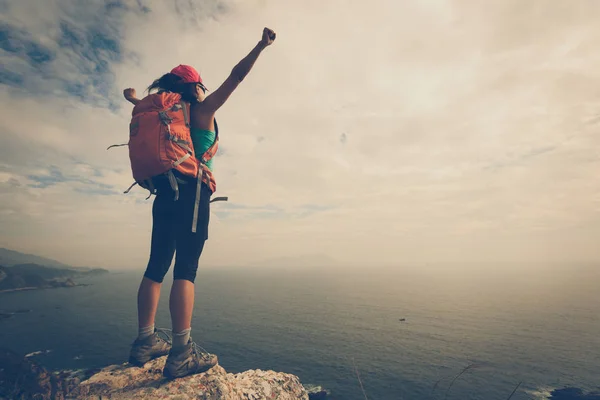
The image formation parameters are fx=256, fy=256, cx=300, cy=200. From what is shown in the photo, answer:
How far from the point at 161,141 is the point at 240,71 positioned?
4.35 feet

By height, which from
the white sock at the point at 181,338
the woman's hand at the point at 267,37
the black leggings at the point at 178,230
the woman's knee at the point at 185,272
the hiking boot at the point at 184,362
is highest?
the woman's hand at the point at 267,37

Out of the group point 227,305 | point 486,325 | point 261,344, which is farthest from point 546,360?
point 227,305

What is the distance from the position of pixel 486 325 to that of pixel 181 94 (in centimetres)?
9078

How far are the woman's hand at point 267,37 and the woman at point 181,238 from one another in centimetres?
81

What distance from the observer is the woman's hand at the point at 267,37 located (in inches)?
118

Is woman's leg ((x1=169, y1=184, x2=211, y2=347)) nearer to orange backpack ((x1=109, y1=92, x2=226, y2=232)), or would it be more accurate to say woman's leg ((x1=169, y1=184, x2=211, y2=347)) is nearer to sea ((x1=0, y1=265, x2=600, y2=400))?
orange backpack ((x1=109, y1=92, x2=226, y2=232))

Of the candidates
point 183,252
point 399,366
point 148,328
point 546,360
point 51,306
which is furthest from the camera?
point 51,306

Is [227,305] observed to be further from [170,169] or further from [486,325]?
[170,169]

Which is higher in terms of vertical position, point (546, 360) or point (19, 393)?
point (19, 393)

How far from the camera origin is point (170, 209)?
11.8 feet

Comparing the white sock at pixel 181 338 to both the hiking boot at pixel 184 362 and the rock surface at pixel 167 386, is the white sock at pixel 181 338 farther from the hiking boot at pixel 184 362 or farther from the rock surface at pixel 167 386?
the rock surface at pixel 167 386

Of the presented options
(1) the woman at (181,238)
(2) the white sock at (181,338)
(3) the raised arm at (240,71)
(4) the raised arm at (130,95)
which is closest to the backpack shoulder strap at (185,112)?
(1) the woman at (181,238)

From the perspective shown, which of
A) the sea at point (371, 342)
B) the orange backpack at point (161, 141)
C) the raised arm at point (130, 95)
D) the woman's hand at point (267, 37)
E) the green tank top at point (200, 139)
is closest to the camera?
the woman's hand at point (267, 37)

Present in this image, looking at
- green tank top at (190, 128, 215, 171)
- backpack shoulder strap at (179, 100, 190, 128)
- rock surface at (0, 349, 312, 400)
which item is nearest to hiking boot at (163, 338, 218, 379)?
rock surface at (0, 349, 312, 400)
